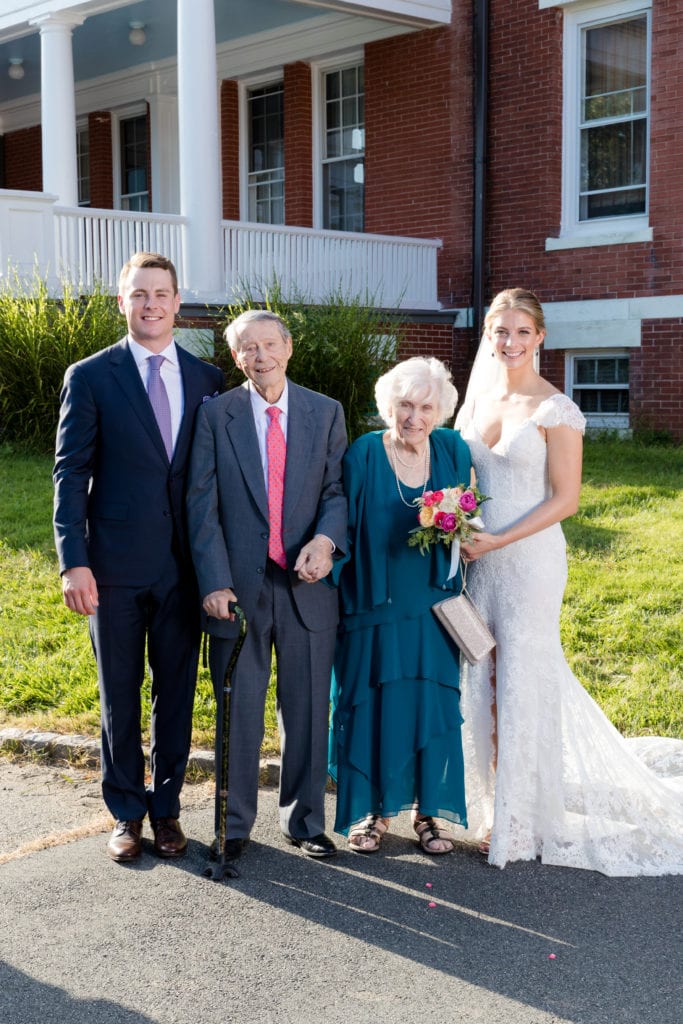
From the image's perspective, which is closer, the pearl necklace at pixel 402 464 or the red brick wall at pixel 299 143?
the pearl necklace at pixel 402 464

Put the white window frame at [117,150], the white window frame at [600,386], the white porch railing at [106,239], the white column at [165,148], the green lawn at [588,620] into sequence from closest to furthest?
the green lawn at [588,620] < the white porch railing at [106,239] < the white window frame at [600,386] < the white column at [165,148] < the white window frame at [117,150]

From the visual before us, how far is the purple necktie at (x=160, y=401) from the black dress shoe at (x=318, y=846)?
1.51m

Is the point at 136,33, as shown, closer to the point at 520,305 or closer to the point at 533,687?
the point at 520,305

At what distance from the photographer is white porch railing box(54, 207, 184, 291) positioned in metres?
13.0

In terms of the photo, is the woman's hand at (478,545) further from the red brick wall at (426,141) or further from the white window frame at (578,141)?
the red brick wall at (426,141)

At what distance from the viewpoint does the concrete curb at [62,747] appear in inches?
224

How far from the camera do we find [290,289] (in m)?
14.0

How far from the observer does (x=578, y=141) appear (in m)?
14.2

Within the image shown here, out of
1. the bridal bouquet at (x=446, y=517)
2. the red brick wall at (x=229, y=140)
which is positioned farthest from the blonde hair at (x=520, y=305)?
the red brick wall at (x=229, y=140)

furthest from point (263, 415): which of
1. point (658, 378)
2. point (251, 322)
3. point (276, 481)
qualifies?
point (658, 378)

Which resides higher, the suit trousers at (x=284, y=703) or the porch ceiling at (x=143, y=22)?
the porch ceiling at (x=143, y=22)

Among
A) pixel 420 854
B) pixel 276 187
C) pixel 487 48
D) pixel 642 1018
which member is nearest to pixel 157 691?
pixel 420 854

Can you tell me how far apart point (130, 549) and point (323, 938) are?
150cm

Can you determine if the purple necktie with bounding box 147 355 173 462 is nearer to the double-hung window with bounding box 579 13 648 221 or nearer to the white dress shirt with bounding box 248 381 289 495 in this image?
the white dress shirt with bounding box 248 381 289 495
